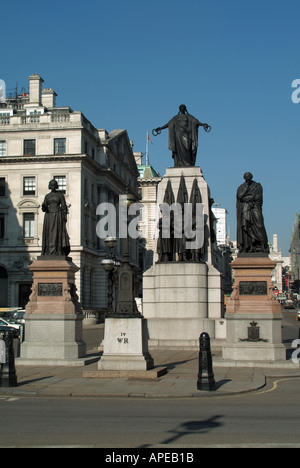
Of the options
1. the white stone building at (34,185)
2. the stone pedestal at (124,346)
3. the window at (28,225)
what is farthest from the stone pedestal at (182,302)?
the window at (28,225)

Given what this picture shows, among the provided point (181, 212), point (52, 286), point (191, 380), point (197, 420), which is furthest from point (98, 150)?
point (197, 420)

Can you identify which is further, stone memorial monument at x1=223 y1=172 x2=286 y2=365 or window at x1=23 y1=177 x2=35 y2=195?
window at x1=23 y1=177 x2=35 y2=195

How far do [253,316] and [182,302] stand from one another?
18.6 feet

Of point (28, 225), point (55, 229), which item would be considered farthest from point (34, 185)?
point (55, 229)

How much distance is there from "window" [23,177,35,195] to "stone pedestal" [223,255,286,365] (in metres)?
48.5

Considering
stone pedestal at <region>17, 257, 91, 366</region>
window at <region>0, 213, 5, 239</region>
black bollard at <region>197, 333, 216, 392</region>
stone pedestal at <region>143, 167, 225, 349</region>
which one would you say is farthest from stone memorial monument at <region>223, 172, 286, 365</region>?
window at <region>0, 213, 5, 239</region>

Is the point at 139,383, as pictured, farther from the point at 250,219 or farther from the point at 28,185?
the point at 28,185

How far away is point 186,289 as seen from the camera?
24.6 m

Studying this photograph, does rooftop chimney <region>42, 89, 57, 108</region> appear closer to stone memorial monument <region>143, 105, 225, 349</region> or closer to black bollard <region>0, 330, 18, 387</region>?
stone memorial monument <region>143, 105, 225, 349</region>

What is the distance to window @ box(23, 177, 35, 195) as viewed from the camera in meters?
65.7

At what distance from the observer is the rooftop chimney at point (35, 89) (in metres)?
72.2

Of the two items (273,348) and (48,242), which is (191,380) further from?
(48,242)

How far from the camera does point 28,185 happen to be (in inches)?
2589
